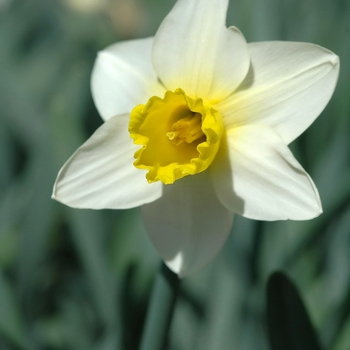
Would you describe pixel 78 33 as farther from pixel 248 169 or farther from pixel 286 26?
pixel 248 169

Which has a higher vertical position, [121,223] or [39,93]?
[39,93]

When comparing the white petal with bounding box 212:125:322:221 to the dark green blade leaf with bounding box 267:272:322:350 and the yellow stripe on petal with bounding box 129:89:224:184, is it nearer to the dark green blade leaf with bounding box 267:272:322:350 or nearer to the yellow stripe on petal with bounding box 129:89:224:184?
the yellow stripe on petal with bounding box 129:89:224:184

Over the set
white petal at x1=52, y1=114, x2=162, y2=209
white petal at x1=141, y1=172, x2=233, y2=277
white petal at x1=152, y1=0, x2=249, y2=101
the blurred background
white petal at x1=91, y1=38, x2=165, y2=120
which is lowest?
the blurred background

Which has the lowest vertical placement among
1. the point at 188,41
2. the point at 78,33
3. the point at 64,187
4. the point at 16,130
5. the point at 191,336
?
the point at 191,336

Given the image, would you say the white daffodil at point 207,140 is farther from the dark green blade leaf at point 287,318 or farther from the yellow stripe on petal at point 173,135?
the dark green blade leaf at point 287,318

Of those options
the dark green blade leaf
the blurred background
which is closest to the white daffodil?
the dark green blade leaf

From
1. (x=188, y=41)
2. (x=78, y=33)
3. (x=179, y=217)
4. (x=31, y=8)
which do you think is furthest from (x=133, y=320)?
(x=31, y=8)
